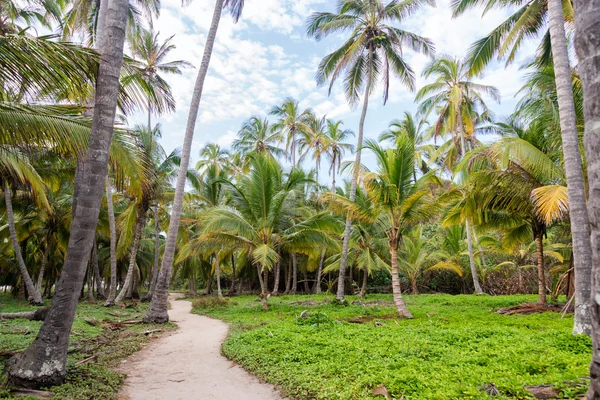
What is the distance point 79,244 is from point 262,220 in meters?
9.20

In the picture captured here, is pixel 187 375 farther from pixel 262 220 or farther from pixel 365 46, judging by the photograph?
pixel 365 46

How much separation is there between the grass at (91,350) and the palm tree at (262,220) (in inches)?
156

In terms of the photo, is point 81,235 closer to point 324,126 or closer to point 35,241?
point 35,241

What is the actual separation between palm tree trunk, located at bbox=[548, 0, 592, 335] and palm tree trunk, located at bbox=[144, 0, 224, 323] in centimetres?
877

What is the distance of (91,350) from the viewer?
6387mm

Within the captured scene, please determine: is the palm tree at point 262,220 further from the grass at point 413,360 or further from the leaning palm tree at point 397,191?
the grass at point 413,360

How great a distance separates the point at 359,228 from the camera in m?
17.2

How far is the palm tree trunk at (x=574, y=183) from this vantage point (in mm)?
6488

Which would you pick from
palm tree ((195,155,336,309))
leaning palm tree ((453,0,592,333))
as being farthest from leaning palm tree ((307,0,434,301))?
leaning palm tree ((453,0,592,333))

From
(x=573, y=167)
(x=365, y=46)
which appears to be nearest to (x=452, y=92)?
(x=365, y=46)

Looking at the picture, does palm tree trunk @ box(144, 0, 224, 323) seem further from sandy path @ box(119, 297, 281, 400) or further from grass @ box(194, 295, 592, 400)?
grass @ box(194, 295, 592, 400)

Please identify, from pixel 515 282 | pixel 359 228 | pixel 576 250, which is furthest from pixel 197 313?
pixel 515 282

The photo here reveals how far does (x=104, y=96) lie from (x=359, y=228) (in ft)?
45.1

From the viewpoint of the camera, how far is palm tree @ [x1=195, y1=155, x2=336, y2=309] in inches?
525
